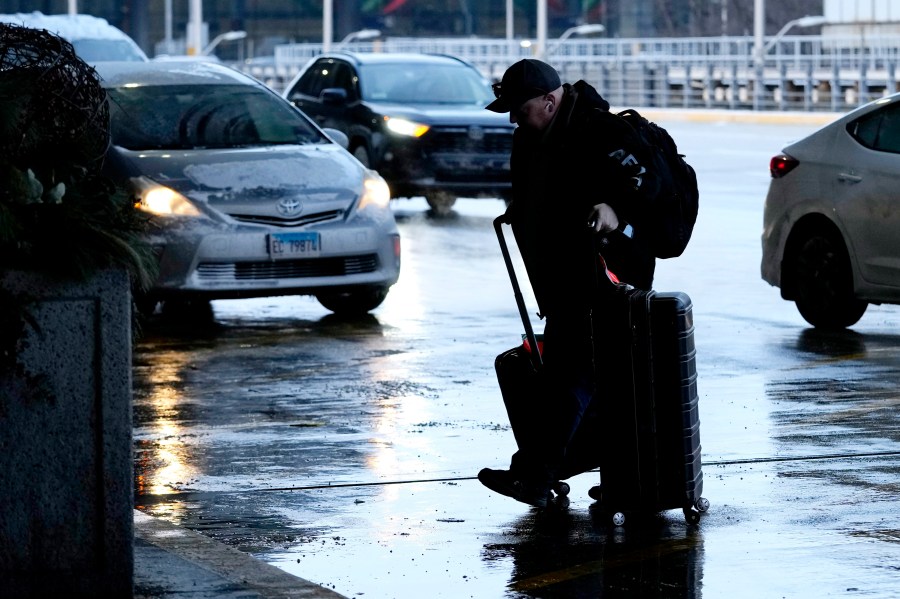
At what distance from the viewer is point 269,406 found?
9.52m

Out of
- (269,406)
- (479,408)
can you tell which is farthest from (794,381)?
(269,406)

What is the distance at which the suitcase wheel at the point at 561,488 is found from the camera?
7016 mm

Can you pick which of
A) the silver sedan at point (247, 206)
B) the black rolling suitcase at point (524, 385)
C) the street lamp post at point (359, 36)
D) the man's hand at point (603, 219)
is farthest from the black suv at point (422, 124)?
the street lamp post at point (359, 36)

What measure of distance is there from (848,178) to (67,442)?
24.0 feet

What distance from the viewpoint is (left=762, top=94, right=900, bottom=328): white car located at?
11.5 m

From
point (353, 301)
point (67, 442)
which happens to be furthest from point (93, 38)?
point (67, 442)

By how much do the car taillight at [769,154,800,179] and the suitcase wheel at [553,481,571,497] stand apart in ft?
→ 18.4

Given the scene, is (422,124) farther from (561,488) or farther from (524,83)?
(524,83)

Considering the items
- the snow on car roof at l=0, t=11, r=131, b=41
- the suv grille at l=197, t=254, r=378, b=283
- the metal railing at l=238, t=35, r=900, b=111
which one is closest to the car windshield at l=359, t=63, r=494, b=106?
the snow on car roof at l=0, t=11, r=131, b=41

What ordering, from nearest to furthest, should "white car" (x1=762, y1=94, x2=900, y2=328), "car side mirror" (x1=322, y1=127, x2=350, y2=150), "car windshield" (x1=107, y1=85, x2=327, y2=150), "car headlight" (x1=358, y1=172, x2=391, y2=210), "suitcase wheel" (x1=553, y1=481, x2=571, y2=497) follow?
"suitcase wheel" (x1=553, y1=481, x2=571, y2=497) < "white car" (x1=762, y1=94, x2=900, y2=328) < "car headlight" (x1=358, y1=172, x2=391, y2=210) < "car windshield" (x1=107, y1=85, x2=327, y2=150) < "car side mirror" (x1=322, y1=127, x2=350, y2=150)

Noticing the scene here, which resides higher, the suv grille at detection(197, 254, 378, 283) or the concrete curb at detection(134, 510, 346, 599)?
the concrete curb at detection(134, 510, 346, 599)

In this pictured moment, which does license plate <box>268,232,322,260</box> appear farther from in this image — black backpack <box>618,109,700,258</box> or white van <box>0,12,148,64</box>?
white van <box>0,12,148,64</box>

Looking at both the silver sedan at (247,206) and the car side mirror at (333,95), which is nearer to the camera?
the silver sedan at (247,206)

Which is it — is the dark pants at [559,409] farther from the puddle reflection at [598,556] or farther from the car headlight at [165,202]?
the car headlight at [165,202]
